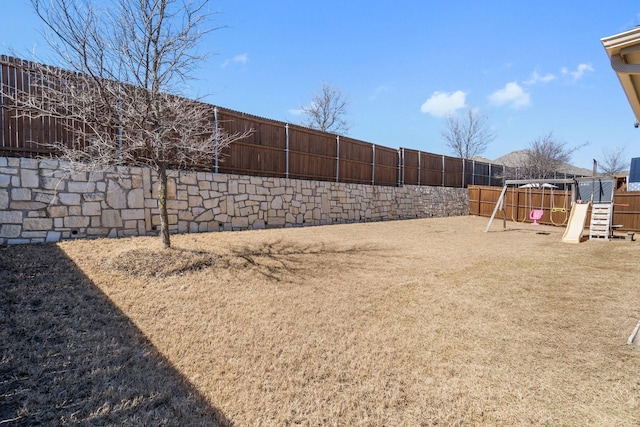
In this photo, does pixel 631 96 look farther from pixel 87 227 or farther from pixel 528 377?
pixel 87 227

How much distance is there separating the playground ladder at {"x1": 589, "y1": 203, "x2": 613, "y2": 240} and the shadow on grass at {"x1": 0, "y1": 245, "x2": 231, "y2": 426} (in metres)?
12.6

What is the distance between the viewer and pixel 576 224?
1030 cm

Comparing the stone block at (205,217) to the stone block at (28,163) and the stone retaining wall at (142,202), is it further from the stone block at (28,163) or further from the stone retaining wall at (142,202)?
the stone block at (28,163)

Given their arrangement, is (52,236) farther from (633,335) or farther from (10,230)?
(633,335)

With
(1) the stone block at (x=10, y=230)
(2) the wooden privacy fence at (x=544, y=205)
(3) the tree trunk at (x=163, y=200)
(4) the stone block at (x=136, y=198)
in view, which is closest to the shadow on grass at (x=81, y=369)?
(3) the tree trunk at (x=163, y=200)

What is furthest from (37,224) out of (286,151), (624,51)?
(624,51)

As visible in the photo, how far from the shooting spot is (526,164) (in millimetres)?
26719

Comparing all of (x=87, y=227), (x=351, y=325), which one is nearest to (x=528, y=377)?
(x=351, y=325)

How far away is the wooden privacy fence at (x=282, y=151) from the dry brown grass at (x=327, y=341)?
7.84 feet

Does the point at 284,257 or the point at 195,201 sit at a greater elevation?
the point at 195,201

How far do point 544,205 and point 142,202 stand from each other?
17.7 metres

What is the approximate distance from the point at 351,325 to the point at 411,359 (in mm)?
813

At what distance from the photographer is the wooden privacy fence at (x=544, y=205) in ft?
41.7

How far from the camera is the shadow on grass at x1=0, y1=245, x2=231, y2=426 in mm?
2029
